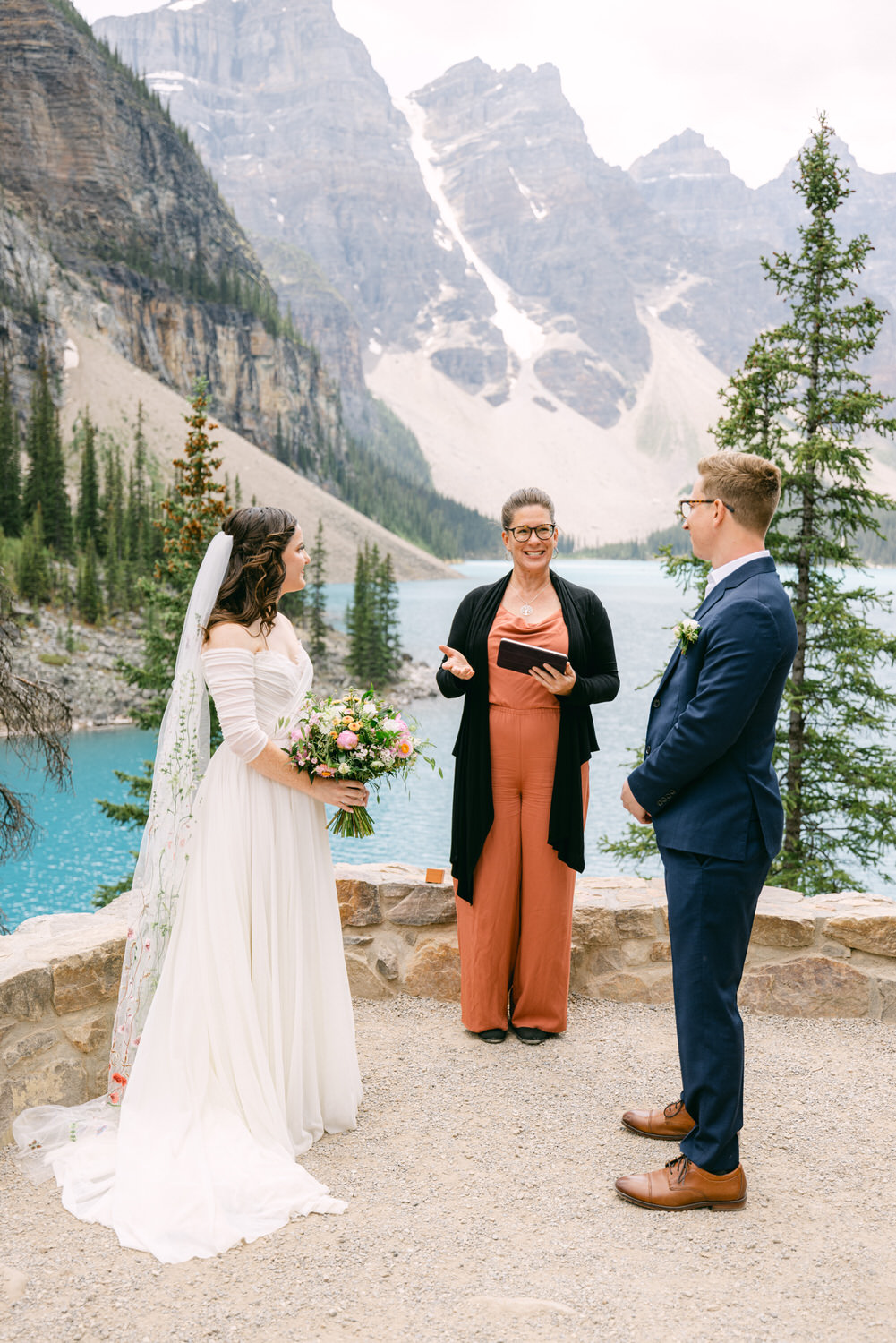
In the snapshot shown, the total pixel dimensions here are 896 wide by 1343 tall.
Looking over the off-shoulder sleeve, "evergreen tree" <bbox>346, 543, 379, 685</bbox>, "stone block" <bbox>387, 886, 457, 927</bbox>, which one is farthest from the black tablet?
"evergreen tree" <bbox>346, 543, 379, 685</bbox>

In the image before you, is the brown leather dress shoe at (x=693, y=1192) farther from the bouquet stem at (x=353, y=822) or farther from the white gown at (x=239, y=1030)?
the bouquet stem at (x=353, y=822)

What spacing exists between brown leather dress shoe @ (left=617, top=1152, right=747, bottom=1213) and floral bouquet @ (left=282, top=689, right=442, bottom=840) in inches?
55.4

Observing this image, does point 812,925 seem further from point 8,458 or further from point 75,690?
point 8,458

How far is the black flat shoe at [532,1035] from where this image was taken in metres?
3.89

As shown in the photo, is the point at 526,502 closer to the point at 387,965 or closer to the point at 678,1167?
the point at 387,965

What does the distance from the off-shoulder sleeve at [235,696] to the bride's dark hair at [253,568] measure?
→ 0.12 meters

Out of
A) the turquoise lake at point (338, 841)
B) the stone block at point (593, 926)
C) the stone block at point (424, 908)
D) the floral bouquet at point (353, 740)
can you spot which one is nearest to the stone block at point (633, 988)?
the stone block at point (593, 926)

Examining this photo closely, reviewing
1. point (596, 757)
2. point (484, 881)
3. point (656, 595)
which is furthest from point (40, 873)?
point (656, 595)

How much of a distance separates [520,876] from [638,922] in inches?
27.7

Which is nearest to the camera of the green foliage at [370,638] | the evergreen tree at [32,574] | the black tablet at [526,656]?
the black tablet at [526,656]

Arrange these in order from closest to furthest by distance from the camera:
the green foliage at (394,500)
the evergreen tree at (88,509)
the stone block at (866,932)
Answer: the stone block at (866,932) → the evergreen tree at (88,509) → the green foliage at (394,500)

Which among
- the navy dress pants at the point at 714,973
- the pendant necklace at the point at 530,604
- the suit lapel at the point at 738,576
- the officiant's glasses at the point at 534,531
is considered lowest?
the navy dress pants at the point at 714,973

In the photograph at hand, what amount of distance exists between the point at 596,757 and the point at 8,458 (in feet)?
106

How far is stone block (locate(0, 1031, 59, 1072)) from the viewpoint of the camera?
3.00 metres
